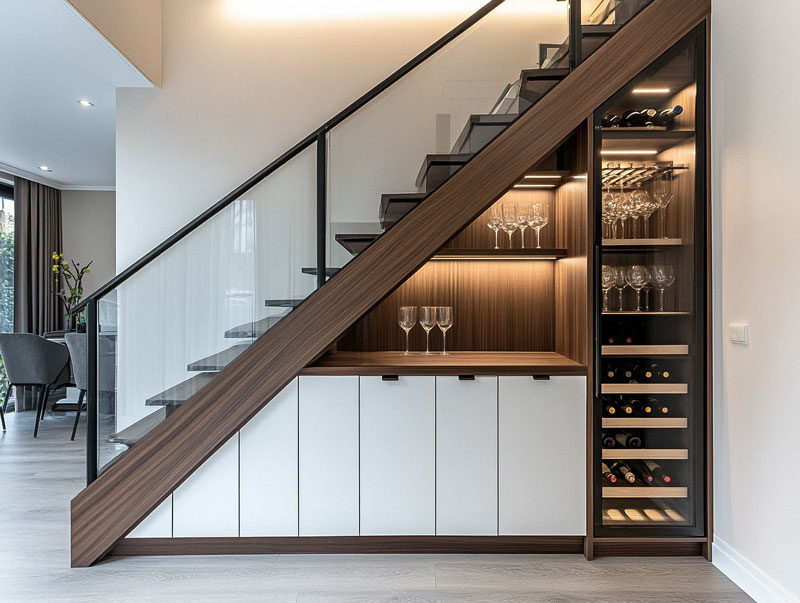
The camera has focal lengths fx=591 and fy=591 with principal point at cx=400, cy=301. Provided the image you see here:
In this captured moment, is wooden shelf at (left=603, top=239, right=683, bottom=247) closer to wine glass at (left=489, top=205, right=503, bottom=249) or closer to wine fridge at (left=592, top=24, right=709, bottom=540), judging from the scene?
wine fridge at (left=592, top=24, right=709, bottom=540)

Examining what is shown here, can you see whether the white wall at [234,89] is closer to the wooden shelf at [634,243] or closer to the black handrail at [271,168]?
the black handrail at [271,168]

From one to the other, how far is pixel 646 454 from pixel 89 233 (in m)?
7.09

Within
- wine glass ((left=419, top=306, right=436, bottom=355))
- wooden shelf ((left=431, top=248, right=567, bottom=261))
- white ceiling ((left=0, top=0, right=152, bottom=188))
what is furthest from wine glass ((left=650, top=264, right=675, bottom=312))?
white ceiling ((left=0, top=0, right=152, bottom=188))

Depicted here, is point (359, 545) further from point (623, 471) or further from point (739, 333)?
point (739, 333)

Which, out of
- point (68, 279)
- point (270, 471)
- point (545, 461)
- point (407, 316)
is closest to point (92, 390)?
point (270, 471)

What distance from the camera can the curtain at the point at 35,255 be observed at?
6.59 meters

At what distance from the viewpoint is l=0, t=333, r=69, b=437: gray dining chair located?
18.2 feet

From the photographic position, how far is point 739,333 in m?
2.56

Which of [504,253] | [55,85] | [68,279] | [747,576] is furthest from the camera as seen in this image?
[68,279]

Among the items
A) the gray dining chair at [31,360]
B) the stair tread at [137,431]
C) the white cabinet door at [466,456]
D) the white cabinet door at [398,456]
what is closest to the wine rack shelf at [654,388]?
the white cabinet door at [466,456]

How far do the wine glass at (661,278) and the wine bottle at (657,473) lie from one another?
0.76 meters

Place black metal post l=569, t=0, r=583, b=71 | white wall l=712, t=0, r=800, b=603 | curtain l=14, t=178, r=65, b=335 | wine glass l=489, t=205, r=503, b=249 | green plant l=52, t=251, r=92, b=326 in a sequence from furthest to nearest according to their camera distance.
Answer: green plant l=52, t=251, r=92, b=326
curtain l=14, t=178, r=65, b=335
wine glass l=489, t=205, r=503, b=249
black metal post l=569, t=0, r=583, b=71
white wall l=712, t=0, r=800, b=603

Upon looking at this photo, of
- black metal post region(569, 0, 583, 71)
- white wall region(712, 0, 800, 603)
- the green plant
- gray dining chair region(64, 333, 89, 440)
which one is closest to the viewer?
white wall region(712, 0, 800, 603)

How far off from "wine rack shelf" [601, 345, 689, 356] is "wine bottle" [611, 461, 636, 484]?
55cm
